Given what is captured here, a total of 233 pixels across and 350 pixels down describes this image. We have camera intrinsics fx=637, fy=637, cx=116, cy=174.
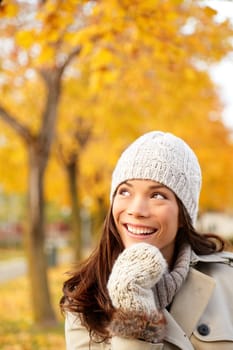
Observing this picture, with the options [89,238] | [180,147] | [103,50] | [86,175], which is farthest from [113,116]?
[89,238]

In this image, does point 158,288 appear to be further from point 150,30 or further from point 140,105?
point 140,105

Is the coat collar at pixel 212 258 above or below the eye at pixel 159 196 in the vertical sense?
below

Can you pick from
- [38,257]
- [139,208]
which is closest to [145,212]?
[139,208]

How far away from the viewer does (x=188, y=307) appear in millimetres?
2385

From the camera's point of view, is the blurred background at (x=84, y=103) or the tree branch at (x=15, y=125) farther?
the tree branch at (x=15, y=125)

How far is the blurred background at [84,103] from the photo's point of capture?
611 centimetres

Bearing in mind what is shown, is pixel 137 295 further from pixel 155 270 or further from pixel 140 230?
pixel 140 230

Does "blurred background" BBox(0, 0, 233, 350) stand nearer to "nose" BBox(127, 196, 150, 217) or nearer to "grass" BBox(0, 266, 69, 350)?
"grass" BBox(0, 266, 69, 350)

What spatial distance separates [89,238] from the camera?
136 ft

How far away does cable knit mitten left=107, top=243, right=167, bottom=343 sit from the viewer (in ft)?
6.86

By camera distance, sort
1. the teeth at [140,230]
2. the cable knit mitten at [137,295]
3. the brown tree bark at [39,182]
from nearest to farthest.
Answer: the cable knit mitten at [137,295] < the teeth at [140,230] < the brown tree bark at [39,182]

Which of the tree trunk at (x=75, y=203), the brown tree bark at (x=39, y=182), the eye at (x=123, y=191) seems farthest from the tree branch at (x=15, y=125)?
the tree trunk at (x=75, y=203)

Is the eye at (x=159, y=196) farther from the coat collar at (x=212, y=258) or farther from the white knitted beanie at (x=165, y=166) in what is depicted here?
the coat collar at (x=212, y=258)

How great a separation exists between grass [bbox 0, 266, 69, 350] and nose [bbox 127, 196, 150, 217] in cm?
514
